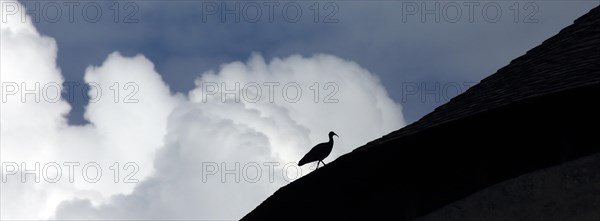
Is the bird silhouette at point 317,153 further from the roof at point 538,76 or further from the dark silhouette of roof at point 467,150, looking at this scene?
the dark silhouette of roof at point 467,150

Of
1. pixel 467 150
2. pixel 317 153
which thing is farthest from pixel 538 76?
pixel 317 153

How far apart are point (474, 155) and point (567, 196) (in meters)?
0.93

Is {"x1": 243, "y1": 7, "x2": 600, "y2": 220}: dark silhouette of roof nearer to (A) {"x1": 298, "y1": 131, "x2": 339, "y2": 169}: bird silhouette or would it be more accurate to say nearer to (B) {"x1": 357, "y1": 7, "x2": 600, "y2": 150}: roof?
(B) {"x1": 357, "y1": 7, "x2": 600, "y2": 150}: roof

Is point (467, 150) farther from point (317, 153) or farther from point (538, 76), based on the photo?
point (317, 153)

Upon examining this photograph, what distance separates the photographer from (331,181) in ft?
33.0

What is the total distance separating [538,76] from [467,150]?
1206 mm

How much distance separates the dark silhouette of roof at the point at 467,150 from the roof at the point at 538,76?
2cm

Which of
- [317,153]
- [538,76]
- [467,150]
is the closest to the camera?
[467,150]

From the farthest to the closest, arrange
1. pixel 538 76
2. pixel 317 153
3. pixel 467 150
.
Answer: pixel 317 153 → pixel 538 76 → pixel 467 150

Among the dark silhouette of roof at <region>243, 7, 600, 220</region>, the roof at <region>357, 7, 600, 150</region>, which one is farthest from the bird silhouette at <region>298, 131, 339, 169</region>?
the dark silhouette of roof at <region>243, 7, 600, 220</region>

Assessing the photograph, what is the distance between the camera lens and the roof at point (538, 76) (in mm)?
9312

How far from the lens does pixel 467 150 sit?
949cm

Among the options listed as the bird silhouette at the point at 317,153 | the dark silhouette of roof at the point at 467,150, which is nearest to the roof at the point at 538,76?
the dark silhouette of roof at the point at 467,150

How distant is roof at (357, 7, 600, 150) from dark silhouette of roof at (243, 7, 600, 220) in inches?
0.9
